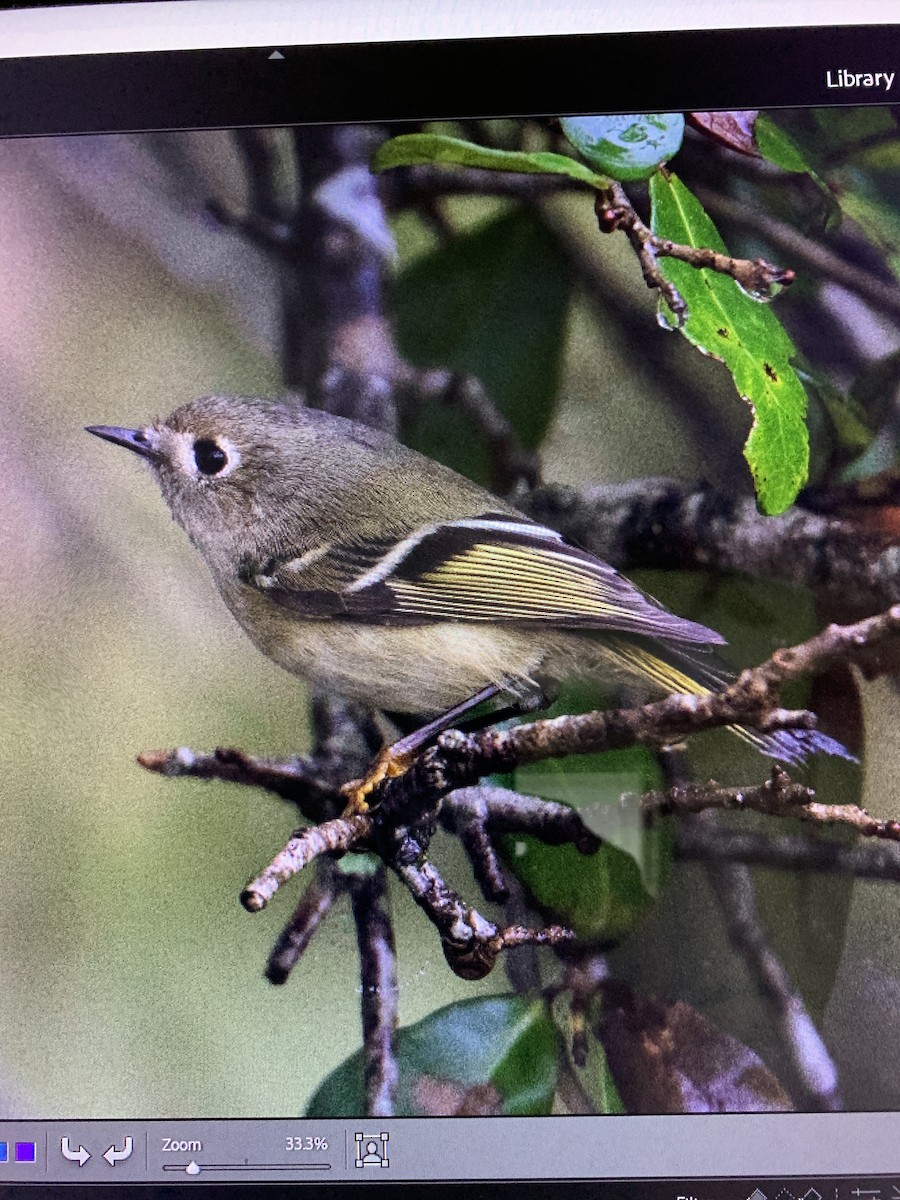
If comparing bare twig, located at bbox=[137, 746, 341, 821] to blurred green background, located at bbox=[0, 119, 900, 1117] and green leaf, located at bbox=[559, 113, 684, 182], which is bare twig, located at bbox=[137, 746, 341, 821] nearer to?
blurred green background, located at bbox=[0, 119, 900, 1117]

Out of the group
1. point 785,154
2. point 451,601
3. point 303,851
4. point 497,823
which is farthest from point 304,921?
point 785,154

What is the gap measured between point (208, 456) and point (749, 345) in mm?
481

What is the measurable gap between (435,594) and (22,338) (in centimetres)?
44

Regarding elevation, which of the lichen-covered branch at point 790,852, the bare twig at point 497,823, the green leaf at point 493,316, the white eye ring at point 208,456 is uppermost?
the green leaf at point 493,316

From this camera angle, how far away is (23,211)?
87cm

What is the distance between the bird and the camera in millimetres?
790

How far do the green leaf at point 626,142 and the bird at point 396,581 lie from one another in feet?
1.02

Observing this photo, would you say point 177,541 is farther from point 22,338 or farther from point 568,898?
point 568,898

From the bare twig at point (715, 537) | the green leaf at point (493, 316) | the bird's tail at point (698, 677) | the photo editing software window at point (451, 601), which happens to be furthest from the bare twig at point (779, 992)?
the green leaf at point (493, 316)

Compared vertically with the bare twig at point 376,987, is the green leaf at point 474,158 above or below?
above

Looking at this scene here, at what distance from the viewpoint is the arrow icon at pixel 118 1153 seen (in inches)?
30.8

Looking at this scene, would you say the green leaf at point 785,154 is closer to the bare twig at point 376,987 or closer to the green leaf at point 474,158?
the green leaf at point 474,158

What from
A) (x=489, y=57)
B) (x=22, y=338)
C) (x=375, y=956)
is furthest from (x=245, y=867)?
(x=489, y=57)

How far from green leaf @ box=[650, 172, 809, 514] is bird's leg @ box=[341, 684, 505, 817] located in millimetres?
339
